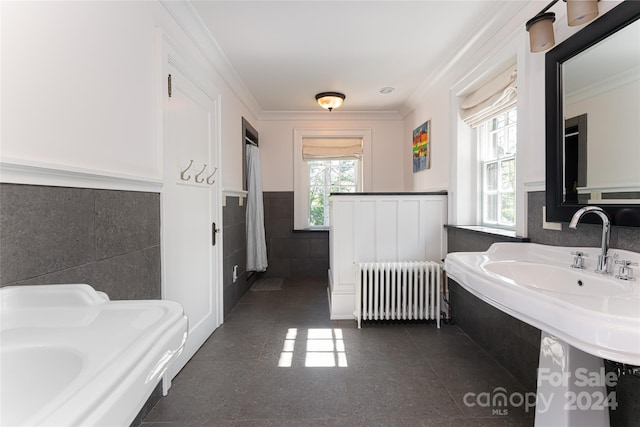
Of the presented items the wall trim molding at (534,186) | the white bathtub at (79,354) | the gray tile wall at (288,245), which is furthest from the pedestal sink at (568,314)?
the gray tile wall at (288,245)

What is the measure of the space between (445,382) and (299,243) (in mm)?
2850

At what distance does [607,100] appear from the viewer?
1323mm

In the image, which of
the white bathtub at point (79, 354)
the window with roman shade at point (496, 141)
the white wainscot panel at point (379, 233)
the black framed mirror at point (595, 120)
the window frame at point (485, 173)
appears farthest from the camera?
the white wainscot panel at point (379, 233)

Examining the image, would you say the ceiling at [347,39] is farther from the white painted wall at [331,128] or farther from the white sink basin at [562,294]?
the white sink basin at [562,294]

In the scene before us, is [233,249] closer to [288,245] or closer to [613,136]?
[288,245]

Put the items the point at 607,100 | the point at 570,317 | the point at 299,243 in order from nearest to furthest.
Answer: the point at 570,317 → the point at 607,100 → the point at 299,243

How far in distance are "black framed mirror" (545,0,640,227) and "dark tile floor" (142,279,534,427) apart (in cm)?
110

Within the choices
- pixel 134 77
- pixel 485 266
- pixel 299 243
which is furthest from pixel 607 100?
pixel 299 243

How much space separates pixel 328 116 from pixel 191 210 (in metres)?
2.79

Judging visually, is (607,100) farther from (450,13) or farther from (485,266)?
(450,13)

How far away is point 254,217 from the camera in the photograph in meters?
3.86

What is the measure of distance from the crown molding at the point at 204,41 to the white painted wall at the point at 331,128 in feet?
3.29

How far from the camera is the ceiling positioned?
200 centimetres

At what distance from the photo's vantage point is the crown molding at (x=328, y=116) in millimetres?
4344
